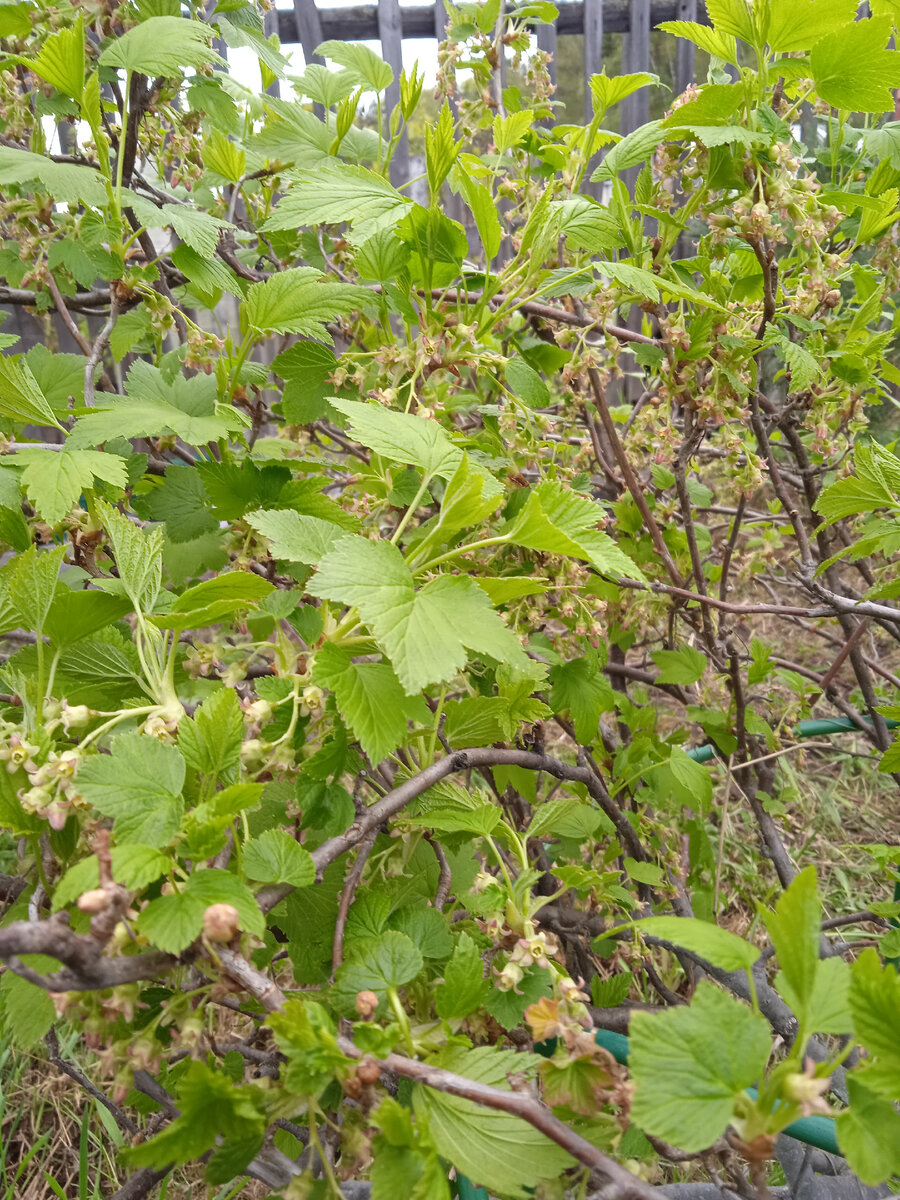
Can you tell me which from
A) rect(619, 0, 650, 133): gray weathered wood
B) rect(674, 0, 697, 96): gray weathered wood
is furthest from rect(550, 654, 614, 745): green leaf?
rect(674, 0, 697, 96): gray weathered wood

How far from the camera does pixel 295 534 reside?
0.51 metres

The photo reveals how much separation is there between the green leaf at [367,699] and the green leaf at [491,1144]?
0.18 m

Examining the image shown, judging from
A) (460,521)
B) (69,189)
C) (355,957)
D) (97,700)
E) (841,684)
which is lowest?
(841,684)

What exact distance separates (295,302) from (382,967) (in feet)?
1.61

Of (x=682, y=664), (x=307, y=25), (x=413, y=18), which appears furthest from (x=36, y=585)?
(x=413, y=18)

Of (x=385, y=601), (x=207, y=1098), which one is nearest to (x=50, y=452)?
(x=385, y=601)

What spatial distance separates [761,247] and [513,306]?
0.24 m

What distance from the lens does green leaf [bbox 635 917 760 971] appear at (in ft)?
1.12

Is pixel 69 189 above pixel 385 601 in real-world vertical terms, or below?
above

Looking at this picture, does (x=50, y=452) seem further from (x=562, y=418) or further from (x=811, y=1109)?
(x=562, y=418)

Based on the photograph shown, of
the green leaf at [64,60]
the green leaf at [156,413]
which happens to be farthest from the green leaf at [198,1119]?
the green leaf at [64,60]

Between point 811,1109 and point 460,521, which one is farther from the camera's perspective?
point 460,521

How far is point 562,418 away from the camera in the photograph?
1.19 m

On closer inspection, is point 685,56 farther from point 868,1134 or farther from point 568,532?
point 868,1134
